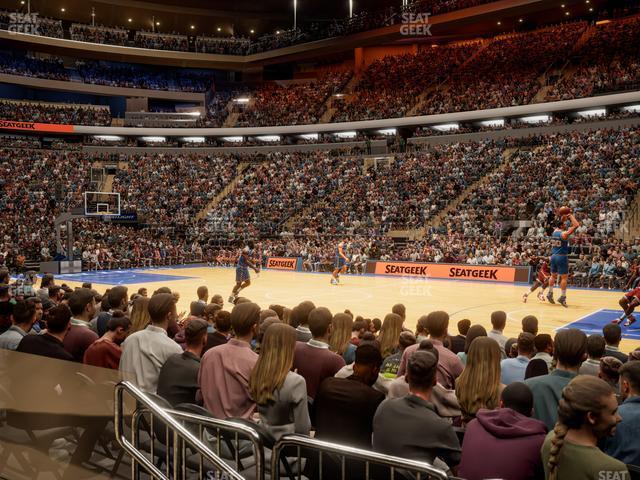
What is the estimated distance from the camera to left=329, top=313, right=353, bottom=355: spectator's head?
6254 millimetres

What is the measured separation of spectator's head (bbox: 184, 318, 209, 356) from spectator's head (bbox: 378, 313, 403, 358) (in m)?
2.57

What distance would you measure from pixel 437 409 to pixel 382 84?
45355 mm

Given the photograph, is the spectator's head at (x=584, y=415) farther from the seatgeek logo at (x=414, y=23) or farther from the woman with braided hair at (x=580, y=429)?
the seatgeek logo at (x=414, y=23)

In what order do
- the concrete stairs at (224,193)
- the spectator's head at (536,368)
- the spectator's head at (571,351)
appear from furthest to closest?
the concrete stairs at (224,193)
the spectator's head at (536,368)
the spectator's head at (571,351)

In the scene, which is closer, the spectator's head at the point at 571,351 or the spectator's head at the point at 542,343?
the spectator's head at the point at 571,351

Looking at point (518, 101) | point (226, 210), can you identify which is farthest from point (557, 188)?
point (226, 210)

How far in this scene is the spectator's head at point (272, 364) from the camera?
4.11 meters

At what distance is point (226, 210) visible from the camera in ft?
138

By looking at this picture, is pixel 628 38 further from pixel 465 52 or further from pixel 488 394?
pixel 488 394

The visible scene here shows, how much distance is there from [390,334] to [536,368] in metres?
1.93

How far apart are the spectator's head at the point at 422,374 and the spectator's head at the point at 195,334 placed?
2.07m

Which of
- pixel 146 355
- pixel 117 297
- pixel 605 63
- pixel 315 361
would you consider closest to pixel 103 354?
pixel 146 355

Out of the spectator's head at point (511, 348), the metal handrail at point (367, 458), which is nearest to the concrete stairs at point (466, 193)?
the spectator's head at point (511, 348)

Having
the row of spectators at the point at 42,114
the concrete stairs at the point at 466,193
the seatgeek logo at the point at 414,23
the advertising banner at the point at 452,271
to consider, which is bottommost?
the advertising banner at the point at 452,271
